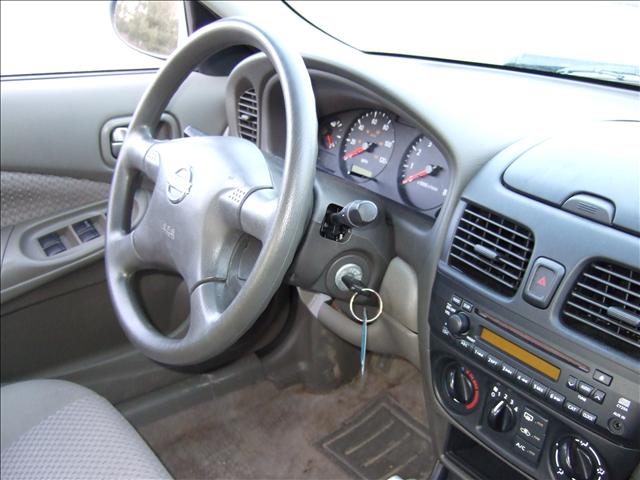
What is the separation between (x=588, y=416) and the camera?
36.6 inches

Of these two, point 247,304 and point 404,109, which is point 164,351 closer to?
point 247,304

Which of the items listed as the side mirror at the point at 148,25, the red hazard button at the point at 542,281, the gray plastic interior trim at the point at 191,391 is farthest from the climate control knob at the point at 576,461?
the side mirror at the point at 148,25

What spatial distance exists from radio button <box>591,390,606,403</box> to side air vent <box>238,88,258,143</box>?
99cm

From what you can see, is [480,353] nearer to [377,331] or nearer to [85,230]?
[377,331]

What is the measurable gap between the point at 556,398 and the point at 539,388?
3 cm

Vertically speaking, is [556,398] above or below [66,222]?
above

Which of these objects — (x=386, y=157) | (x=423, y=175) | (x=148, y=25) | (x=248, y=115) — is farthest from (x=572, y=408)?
(x=148, y=25)

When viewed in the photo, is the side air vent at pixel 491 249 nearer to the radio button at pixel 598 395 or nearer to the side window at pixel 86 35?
the radio button at pixel 598 395

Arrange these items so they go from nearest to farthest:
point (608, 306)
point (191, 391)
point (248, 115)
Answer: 1. point (608, 306)
2. point (248, 115)
3. point (191, 391)

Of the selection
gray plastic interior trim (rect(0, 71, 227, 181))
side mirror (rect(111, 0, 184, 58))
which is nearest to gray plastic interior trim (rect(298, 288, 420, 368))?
gray plastic interior trim (rect(0, 71, 227, 181))

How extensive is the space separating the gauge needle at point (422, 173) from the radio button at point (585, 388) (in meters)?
0.50

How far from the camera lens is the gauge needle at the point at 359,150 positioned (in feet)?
4.67

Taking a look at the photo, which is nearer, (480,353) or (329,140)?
(480,353)

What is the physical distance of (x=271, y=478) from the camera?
1.71 m
